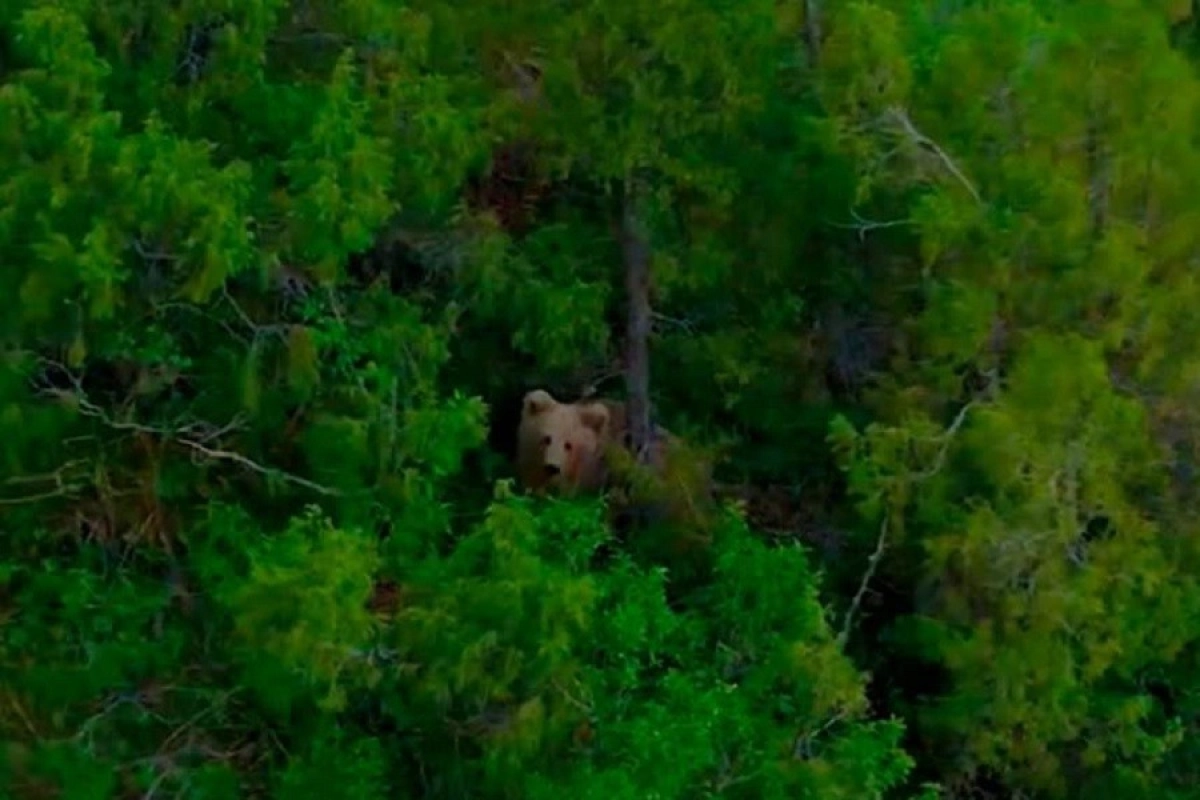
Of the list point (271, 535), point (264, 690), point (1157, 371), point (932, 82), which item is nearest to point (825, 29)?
point (932, 82)

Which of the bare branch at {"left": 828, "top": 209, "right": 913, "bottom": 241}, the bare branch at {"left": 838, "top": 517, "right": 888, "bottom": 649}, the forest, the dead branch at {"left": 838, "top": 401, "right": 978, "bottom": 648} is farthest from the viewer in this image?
the bare branch at {"left": 828, "top": 209, "right": 913, "bottom": 241}

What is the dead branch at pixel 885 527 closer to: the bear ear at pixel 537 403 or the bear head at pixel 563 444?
the bear head at pixel 563 444

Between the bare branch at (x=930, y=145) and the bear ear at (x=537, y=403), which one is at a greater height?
the bare branch at (x=930, y=145)

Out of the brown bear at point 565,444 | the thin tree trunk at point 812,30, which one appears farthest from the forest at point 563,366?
the brown bear at point 565,444

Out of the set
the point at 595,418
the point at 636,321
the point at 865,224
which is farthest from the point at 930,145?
the point at 595,418

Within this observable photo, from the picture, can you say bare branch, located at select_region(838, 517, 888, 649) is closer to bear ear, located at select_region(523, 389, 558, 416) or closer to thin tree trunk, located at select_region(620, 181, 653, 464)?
thin tree trunk, located at select_region(620, 181, 653, 464)

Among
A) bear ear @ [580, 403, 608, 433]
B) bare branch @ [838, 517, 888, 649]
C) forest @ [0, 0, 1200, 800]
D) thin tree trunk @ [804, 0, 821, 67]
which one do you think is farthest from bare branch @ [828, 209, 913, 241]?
bear ear @ [580, 403, 608, 433]

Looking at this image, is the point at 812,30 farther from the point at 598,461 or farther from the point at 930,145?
the point at 598,461
